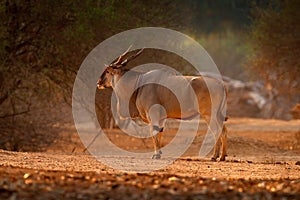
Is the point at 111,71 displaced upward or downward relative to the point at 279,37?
downward

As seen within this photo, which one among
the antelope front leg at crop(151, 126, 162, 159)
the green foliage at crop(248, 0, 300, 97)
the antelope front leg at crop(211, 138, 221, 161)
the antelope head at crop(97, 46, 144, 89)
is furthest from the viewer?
the green foliage at crop(248, 0, 300, 97)

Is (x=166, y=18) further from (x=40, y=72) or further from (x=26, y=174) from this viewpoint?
(x=26, y=174)

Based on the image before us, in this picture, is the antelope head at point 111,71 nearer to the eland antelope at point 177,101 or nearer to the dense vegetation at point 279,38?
the eland antelope at point 177,101

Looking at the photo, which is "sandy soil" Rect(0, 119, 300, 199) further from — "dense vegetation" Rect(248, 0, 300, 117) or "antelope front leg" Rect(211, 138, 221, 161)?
"dense vegetation" Rect(248, 0, 300, 117)

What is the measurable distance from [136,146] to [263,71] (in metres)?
8.53

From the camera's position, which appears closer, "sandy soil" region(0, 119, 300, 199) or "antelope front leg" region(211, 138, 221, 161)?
"sandy soil" region(0, 119, 300, 199)

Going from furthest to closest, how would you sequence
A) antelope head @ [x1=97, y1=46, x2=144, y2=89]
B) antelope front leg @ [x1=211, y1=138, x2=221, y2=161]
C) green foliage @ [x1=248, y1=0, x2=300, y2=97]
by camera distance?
1. green foliage @ [x1=248, y1=0, x2=300, y2=97]
2. antelope head @ [x1=97, y1=46, x2=144, y2=89]
3. antelope front leg @ [x1=211, y1=138, x2=221, y2=161]

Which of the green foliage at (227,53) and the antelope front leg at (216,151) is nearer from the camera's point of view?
the antelope front leg at (216,151)

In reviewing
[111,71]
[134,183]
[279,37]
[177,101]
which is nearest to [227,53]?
[279,37]

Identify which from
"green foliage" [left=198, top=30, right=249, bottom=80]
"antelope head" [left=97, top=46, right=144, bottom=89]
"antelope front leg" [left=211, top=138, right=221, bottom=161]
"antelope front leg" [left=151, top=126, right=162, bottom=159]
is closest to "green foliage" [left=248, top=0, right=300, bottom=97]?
"antelope front leg" [left=211, top=138, right=221, bottom=161]

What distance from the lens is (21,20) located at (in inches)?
738

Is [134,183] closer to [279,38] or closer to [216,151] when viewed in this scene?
[216,151]

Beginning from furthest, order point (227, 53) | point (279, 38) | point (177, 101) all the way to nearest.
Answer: point (227, 53)
point (279, 38)
point (177, 101)

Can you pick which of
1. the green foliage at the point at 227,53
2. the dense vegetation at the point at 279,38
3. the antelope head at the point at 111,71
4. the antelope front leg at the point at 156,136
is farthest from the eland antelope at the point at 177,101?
the green foliage at the point at 227,53
